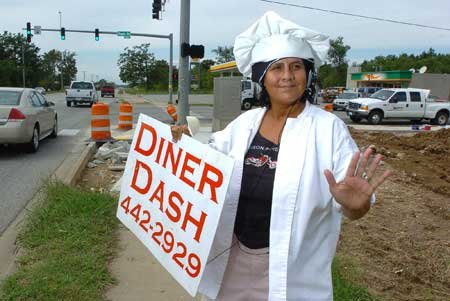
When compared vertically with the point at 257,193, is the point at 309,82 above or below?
above

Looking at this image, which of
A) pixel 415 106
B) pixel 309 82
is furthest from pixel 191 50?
pixel 415 106

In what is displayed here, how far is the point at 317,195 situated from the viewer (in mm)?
1812

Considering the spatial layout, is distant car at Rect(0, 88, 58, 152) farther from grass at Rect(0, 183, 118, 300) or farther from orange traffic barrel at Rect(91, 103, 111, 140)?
grass at Rect(0, 183, 118, 300)

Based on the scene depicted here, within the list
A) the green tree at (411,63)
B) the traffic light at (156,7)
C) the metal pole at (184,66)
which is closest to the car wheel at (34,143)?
the metal pole at (184,66)

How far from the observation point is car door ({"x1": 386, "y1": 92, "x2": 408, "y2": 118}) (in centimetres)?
2288

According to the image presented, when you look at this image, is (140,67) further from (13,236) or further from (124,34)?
(13,236)

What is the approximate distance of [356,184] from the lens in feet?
5.62

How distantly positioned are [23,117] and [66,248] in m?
6.49

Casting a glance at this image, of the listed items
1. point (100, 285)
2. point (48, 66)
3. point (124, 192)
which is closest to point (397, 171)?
point (100, 285)

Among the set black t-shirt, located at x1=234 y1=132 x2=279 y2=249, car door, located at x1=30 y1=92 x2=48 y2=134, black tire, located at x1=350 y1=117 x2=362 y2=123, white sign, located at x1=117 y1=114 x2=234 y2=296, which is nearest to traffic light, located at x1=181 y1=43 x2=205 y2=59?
car door, located at x1=30 y1=92 x2=48 y2=134

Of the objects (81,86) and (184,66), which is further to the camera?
(81,86)

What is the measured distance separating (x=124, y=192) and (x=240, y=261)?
837 millimetres

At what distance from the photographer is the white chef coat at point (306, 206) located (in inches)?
70.8

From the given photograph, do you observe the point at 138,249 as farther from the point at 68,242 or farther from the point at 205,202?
the point at 205,202
